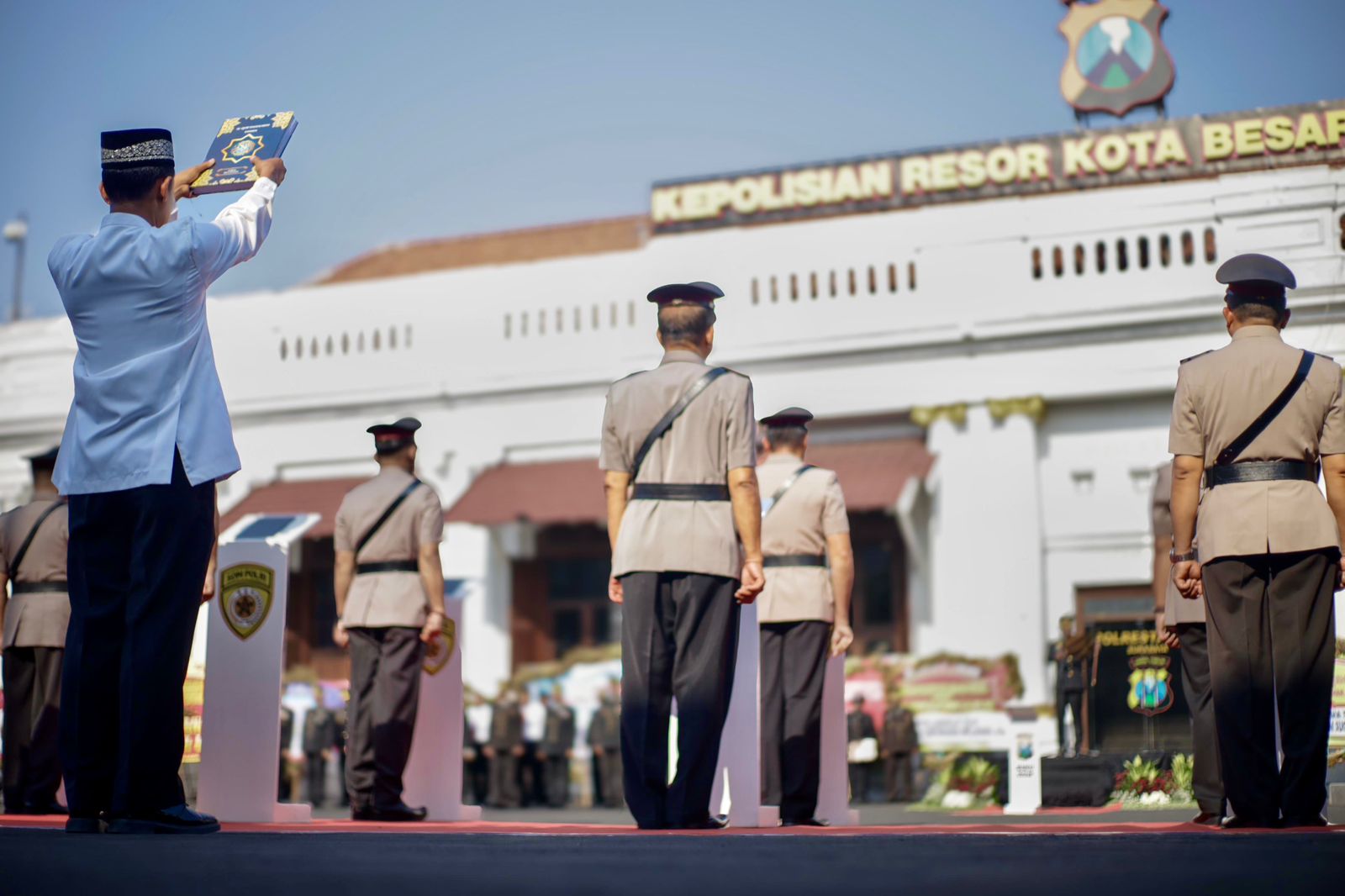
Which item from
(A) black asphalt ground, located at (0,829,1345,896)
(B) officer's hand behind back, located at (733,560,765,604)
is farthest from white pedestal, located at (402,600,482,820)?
(A) black asphalt ground, located at (0,829,1345,896)

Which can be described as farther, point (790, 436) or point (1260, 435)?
point (790, 436)

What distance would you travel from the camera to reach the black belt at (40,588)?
8039 mm

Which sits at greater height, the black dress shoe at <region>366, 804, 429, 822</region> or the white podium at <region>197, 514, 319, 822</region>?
the white podium at <region>197, 514, 319, 822</region>

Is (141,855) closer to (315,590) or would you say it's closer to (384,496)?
(384,496)

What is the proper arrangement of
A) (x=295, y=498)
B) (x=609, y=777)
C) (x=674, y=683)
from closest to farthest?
(x=674, y=683) → (x=609, y=777) → (x=295, y=498)

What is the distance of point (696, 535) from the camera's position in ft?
18.5

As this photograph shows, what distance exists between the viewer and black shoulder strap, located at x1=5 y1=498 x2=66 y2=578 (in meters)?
8.12

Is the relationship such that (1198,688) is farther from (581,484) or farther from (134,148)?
(581,484)

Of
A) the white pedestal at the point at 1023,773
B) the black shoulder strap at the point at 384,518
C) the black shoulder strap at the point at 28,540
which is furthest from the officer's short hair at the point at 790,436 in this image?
the white pedestal at the point at 1023,773

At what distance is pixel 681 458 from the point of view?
18.9 ft

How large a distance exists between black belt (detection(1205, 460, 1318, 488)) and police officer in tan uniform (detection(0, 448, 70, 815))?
207 inches

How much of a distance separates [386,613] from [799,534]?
2.07 m

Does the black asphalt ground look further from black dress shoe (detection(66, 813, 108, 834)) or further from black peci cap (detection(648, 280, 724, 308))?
black peci cap (detection(648, 280, 724, 308))

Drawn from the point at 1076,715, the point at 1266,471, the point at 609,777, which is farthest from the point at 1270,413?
the point at 609,777
